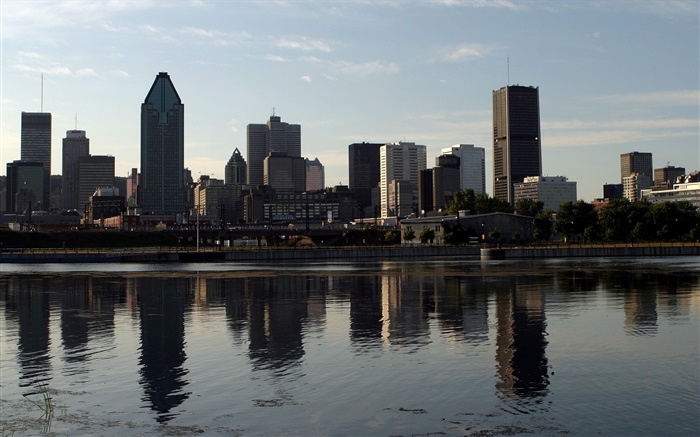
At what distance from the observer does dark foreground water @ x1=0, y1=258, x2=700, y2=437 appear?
26.4 metres

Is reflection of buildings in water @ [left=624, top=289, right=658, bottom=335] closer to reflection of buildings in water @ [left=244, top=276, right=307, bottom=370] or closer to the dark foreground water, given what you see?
the dark foreground water

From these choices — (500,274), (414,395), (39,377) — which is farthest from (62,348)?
(500,274)

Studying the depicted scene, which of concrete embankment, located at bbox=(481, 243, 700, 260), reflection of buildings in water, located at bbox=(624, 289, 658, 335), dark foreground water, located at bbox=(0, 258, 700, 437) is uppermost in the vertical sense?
concrete embankment, located at bbox=(481, 243, 700, 260)

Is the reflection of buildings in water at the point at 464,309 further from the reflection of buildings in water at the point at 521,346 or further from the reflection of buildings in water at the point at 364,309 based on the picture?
the reflection of buildings in water at the point at 364,309

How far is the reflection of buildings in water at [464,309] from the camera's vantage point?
151 ft

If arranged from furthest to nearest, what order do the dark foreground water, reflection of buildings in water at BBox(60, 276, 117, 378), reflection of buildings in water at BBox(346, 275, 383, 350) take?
reflection of buildings in water at BBox(346, 275, 383, 350)
reflection of buildings in water at BBox(60, 276, 117, 378)
the dark foreground water

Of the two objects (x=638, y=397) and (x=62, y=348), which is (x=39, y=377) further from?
(x=638, y=397)

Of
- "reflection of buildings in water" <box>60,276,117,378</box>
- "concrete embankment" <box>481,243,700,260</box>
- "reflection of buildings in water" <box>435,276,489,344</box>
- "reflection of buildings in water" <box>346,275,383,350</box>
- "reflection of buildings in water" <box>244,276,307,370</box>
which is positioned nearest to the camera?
"reflection of buildings in water" <box>244,276,307,370</box>

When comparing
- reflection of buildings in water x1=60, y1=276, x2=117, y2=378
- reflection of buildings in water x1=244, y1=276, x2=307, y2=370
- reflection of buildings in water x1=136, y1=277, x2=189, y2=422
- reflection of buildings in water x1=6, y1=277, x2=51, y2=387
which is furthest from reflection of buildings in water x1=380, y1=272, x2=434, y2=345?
reflection of buildings in water x1=6, y1=277, x2=51, y2=387

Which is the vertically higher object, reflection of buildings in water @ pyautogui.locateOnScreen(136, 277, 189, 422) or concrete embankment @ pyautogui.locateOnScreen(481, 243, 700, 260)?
concrete embankment @ pyautogui.locateOnScreen(481, 243, 700, 260)

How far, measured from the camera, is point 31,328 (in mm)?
51438

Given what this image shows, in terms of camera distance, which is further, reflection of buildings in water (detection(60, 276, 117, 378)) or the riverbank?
the riverbank

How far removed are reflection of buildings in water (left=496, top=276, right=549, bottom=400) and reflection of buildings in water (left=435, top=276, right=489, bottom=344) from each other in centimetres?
115

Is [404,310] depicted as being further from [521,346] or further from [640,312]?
[521,346]
